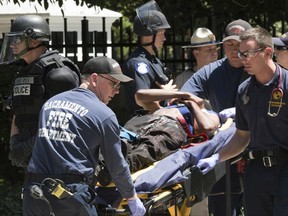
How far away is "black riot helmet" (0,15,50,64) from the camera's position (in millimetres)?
6375

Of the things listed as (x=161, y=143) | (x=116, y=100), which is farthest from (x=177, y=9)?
(x=161, y=143)

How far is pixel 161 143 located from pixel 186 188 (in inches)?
20.0

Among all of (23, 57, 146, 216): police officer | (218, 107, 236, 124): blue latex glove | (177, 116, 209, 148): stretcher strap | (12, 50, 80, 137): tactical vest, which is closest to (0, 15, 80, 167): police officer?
(12, 50, 80, 137): tactical vest

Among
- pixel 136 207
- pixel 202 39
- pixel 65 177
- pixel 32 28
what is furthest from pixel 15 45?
pixel 202 39

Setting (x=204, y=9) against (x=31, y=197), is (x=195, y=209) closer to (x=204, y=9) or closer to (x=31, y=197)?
(x=31, y=197)

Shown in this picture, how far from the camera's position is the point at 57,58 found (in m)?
6.30

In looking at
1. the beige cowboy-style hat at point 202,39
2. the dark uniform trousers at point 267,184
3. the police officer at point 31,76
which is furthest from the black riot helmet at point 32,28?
the beige cowboy-style hat at point 202,39

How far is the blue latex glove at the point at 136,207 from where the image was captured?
575 cm

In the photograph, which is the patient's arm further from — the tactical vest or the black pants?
the black pants

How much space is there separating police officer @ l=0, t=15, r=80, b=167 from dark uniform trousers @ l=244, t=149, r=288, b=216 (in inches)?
56.0

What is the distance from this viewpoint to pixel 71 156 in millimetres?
5484

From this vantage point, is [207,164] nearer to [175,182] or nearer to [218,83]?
[175,182]

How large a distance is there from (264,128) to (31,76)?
1708 millimetres

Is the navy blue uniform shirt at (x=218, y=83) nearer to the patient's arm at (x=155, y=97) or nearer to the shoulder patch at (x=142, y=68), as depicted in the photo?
the patient's arm at (x=155, y=97)
